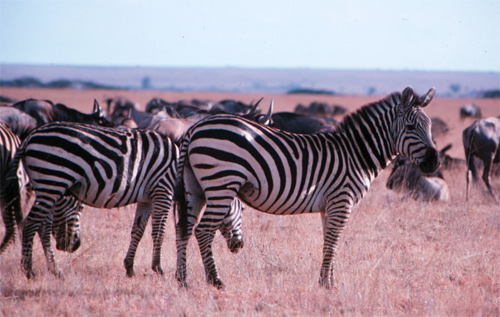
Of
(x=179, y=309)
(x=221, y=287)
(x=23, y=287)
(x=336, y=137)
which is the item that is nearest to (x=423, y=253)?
(x=336, y=137)

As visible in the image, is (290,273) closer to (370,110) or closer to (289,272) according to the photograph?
(289,272)

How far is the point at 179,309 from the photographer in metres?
4.90

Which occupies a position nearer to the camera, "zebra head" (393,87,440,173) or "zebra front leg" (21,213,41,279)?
"zebra front leg" (21,213,41,279)

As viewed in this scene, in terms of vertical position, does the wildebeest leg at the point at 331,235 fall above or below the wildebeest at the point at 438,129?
below

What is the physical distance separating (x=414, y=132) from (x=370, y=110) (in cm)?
53

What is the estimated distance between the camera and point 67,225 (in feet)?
21.7

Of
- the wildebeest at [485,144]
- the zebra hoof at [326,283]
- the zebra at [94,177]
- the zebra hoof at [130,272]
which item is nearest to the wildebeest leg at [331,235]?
the zebra hoof at [326,283]

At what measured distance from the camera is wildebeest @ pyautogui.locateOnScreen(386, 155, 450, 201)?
10.5 meters

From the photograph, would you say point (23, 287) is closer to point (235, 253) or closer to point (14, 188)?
point (14, 188)

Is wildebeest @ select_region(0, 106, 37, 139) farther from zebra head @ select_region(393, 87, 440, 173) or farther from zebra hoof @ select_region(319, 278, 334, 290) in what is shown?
zebra head @ select_region(393, 87, 440, 173)

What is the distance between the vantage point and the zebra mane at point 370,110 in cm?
600

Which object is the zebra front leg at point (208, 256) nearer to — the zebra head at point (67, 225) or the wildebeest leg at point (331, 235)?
the wildebeest leg at point (331, 235)

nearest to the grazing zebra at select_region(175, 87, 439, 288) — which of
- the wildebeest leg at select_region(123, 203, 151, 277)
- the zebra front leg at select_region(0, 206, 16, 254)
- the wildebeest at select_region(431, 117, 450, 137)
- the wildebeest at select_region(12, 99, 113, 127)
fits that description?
the wildebeest leg at select_region(123, 203, 151, 277)

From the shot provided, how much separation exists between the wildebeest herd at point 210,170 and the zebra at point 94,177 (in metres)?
0.01
